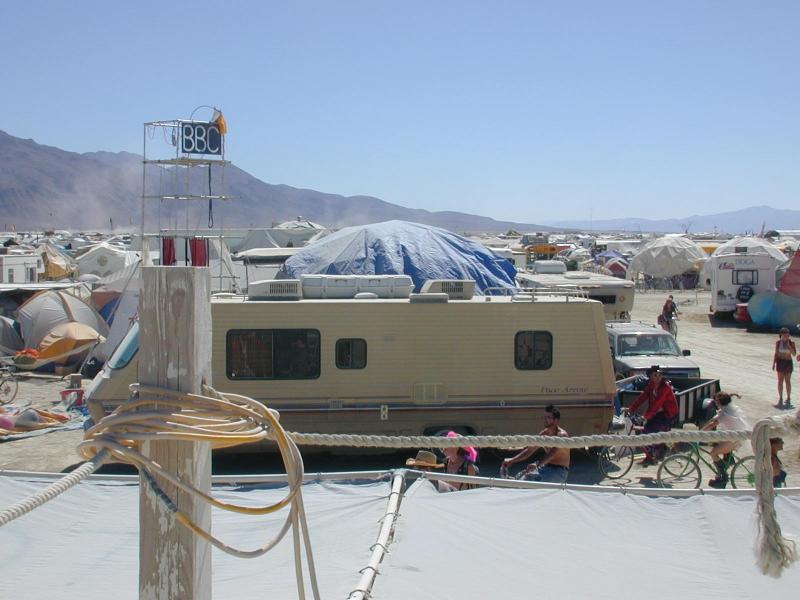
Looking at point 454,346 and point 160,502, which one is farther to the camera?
point 454,346

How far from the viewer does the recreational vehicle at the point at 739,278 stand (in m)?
29.6

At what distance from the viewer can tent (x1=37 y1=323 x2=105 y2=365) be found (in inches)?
765

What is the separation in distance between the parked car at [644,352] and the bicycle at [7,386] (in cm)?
1154

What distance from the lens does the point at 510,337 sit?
11484 millimetres

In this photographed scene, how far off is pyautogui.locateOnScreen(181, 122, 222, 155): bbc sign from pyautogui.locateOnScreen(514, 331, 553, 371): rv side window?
7031 millimetres

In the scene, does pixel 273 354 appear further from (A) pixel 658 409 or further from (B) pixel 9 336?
(B) pixel 9 336

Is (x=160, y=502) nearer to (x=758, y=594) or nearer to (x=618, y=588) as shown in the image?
(x=618, y=588)

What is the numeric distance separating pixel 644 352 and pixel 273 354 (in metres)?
8.02

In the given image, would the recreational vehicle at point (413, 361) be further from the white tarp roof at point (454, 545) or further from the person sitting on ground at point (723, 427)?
the white tarp roof at point (454, 545)

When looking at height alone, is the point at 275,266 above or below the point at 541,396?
above

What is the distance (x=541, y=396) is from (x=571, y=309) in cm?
124

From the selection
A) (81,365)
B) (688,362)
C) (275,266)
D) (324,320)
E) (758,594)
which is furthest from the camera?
(275,266)

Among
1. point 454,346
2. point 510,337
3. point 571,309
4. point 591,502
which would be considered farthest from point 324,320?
point 591,502

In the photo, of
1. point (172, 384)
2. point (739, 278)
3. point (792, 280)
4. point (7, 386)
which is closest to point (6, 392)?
point (7, 386)
